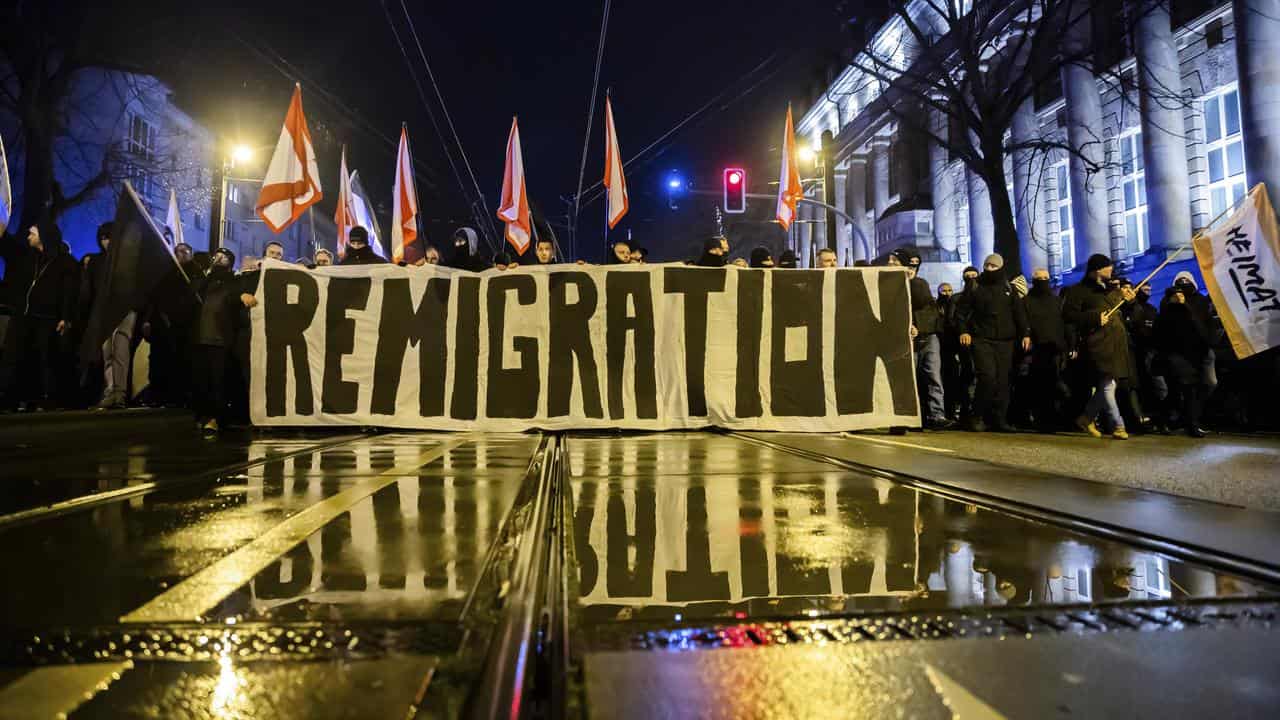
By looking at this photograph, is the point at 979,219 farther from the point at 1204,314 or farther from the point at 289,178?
the point at 289,178

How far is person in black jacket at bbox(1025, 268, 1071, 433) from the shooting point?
8.19 metres

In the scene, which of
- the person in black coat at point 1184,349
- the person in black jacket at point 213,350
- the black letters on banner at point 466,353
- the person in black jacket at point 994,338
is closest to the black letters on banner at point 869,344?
the person in black jacket at point 994,338

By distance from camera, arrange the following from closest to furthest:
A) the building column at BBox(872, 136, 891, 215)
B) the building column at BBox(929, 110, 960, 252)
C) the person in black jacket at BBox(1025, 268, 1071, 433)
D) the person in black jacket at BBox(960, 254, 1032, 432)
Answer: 1. the person in black jacket at BBox(960, 254, 1032, 432)
2. the person in black jacket at BBox(1025, 268, 1071, 433)
3. the building column at BBox(929, 110, 960, 252)
4. the building column at BBox(872, 136, 891, 215)

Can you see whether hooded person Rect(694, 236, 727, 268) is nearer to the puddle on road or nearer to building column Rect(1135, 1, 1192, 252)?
the puddle on road

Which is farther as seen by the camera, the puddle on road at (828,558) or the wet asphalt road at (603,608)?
the puddle on road at (828,558)

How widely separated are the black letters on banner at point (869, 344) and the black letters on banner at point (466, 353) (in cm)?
391

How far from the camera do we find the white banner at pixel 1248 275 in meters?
7.16

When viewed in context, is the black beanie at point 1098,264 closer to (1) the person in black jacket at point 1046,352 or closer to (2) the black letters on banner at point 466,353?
(1) the person in black jacket at point 1046,352

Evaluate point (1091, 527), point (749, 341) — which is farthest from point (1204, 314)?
point (1091, 527)

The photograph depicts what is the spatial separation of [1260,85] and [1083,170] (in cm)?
471

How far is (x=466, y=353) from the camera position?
24.2ft

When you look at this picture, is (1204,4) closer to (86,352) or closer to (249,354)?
(249,354)

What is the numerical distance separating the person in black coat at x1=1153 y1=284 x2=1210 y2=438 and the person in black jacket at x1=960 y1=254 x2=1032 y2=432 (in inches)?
55.6

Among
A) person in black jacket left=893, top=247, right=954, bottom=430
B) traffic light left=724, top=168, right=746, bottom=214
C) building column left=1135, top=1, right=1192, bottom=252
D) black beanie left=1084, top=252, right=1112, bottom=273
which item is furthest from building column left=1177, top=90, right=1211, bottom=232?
person in black jacket left=893, top=247, right=954, bottom=430
